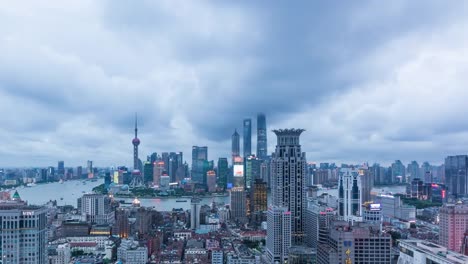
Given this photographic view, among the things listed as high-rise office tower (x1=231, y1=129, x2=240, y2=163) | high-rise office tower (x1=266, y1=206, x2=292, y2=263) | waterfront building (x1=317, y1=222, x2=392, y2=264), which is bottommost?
high-rise office tower (x1=266, y1=206, x2=292, y2=263)

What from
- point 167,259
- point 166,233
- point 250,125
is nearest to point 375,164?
point 250,125

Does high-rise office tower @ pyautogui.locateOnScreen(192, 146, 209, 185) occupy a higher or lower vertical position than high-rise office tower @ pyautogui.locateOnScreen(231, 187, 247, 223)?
higher

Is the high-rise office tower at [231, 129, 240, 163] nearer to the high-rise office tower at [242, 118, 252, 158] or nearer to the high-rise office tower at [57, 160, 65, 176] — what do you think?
the high-rise office tower at [242, 118, 252, 158]

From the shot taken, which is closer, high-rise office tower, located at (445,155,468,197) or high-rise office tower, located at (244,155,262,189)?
high-rise office tower, located at (445,155,468,197)

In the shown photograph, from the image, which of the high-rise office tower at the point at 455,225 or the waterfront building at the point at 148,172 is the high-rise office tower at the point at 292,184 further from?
the waterfront building at the point at 148,172

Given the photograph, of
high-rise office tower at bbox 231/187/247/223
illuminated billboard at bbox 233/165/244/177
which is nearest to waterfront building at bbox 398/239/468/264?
high-rise office tower at bbox 231/187/247/223

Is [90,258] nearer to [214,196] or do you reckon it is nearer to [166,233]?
[166,233]
